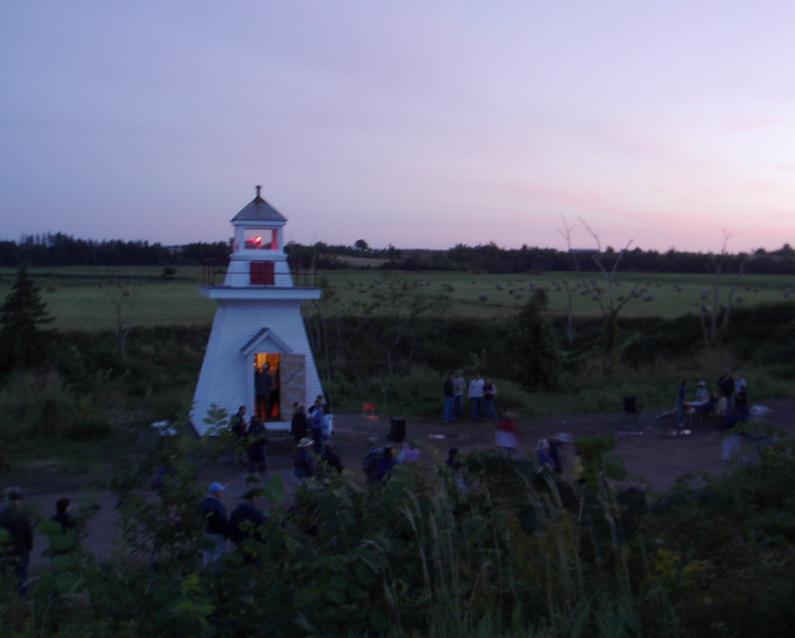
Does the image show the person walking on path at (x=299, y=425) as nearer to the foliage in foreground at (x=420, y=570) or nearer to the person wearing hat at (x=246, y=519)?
the person wearing hat at (x=246, y=519)

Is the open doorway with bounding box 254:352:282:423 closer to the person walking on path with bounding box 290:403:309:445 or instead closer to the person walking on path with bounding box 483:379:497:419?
the person walking on path with bounding box 290:403:309:445

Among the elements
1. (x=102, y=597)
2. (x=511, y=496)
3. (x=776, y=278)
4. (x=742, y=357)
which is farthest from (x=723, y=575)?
(x=776, y=278)

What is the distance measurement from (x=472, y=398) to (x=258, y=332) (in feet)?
20.3

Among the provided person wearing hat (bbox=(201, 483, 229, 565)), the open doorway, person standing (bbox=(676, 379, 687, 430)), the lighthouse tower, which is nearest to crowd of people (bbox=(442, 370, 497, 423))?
the lighthouse tower

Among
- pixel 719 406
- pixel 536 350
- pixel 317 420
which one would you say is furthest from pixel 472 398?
pixel 719 406

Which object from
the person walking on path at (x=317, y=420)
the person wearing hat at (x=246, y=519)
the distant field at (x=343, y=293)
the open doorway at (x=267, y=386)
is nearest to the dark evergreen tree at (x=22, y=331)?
the distant field at (x=343, y=293)

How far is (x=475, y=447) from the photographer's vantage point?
15898 mm

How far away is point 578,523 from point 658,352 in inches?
1681

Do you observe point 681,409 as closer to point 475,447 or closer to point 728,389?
point 728,389

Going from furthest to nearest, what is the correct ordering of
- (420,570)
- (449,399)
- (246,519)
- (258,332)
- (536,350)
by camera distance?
(536,350), (449,399), (258,332), (246,519), (420,570)

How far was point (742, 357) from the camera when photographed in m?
40.1

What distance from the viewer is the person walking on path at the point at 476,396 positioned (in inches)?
830

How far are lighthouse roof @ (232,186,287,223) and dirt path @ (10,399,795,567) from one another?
507 cm

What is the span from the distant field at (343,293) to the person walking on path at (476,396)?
13.9 meters
